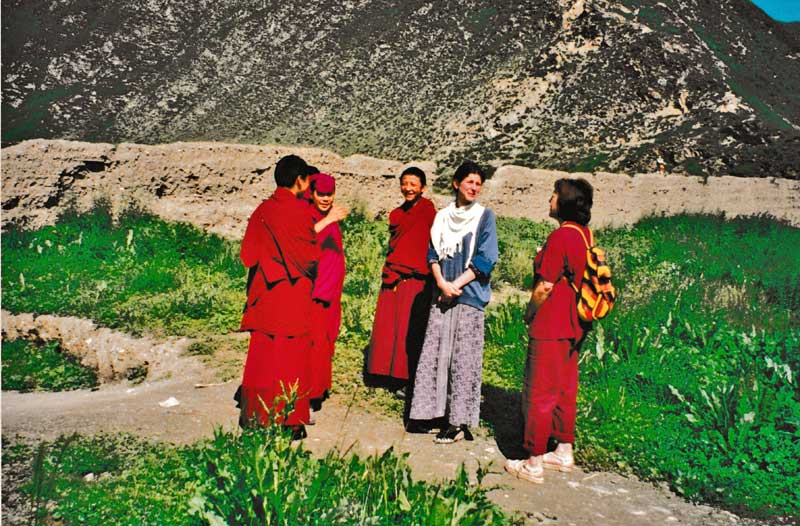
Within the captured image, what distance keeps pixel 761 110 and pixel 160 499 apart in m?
28.3

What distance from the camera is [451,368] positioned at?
4574 millimetres

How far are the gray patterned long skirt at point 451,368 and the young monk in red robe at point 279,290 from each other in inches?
34.6

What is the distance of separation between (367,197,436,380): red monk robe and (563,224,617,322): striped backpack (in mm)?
1695

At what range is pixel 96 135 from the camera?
33875 millimetres

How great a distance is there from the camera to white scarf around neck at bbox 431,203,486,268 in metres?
4.45

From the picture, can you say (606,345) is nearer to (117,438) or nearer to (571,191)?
(571,191)

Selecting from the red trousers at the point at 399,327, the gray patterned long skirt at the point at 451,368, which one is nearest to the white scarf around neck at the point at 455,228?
the gray patterned long skirt at the point at 451,368

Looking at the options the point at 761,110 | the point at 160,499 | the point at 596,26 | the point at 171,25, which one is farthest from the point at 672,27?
the point at 160,499

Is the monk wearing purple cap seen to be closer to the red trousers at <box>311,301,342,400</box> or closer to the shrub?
the red trousers at <box>311,301,342,400</box>

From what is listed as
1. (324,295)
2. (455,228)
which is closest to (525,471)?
(455,228)

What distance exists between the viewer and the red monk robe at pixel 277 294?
4191 millimetres

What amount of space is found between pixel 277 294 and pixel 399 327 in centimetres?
156

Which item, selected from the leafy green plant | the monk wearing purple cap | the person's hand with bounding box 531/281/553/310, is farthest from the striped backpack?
the monk wearing purple cap

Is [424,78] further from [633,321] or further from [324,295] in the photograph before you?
[324,295]
